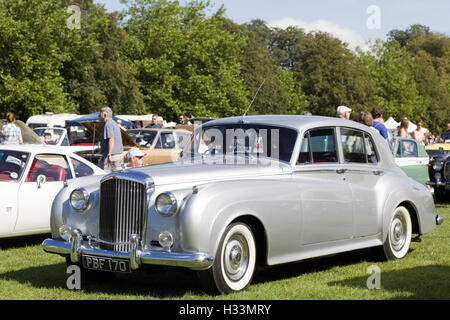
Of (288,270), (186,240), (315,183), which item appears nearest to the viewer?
(186,240)

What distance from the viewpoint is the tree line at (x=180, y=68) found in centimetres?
3719

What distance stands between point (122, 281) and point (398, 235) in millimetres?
3455

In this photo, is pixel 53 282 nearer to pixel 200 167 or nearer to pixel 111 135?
pixel 200 167

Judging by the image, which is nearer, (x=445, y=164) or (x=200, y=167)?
(x=200, y=167)

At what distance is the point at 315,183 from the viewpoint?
24.9 ft

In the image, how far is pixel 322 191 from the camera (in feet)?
24.9

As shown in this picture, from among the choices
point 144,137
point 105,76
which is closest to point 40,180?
point 144,137

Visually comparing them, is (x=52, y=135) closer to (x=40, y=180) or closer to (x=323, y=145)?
(x=40, y=180)

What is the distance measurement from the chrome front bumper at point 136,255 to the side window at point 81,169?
137 inches

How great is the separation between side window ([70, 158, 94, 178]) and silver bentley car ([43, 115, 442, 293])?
2.71m

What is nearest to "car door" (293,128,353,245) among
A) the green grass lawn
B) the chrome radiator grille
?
the green grass lawn

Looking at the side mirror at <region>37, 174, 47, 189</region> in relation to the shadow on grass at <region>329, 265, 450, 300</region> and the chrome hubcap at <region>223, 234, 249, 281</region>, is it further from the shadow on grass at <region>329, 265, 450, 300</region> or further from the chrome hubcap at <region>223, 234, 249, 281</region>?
the shadow on grass at <region>329, 265, 450, 300</region>
